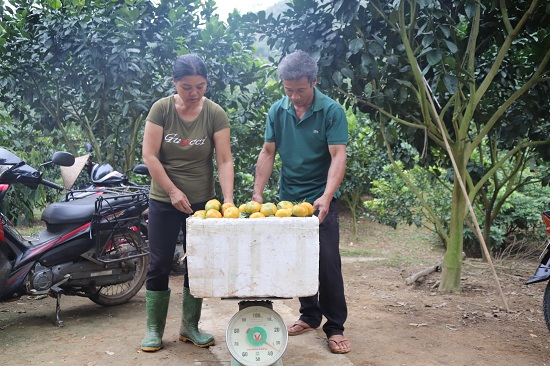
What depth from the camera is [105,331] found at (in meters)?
4.47

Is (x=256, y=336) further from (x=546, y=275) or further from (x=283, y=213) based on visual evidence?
(x=546, y=275)

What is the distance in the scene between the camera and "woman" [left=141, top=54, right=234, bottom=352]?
3850mm

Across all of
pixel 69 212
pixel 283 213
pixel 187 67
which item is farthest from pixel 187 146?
pixel 69 212

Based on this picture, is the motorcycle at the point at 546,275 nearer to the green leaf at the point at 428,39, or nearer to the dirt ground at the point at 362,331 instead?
the dirt ground at the point at 362,331

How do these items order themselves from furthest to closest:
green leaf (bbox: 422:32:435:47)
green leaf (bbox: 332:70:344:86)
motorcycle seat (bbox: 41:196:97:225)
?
green leaf (bbox: 332:70:344:86), green leaf (bbox: 422:32:435:47), motorcycle seat (bbox: 41:196:97:225)

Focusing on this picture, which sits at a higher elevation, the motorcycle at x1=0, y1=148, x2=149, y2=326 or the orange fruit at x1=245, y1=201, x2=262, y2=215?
the orange fruit at x1=245, y1=201, x2=262, y2=215

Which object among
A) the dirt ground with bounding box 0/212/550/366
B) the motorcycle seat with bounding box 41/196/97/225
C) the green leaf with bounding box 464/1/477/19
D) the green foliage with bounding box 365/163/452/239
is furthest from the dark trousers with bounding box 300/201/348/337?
the green foliage with bounding box 365/163/452/239

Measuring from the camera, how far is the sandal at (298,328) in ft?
14.0

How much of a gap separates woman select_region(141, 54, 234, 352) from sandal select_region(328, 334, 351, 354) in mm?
812

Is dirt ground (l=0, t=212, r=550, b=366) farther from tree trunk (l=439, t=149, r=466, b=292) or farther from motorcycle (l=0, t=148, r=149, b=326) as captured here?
motorcycle (l=0, t=148, r=149, b=326)

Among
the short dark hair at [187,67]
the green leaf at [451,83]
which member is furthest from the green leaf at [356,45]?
the short dark hair at [187,67]

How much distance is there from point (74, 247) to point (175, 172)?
132 cm

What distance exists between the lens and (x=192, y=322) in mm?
4086

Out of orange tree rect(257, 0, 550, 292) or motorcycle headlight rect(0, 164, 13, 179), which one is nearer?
motorcycle headlight rect(0, 164, 13, 179)
